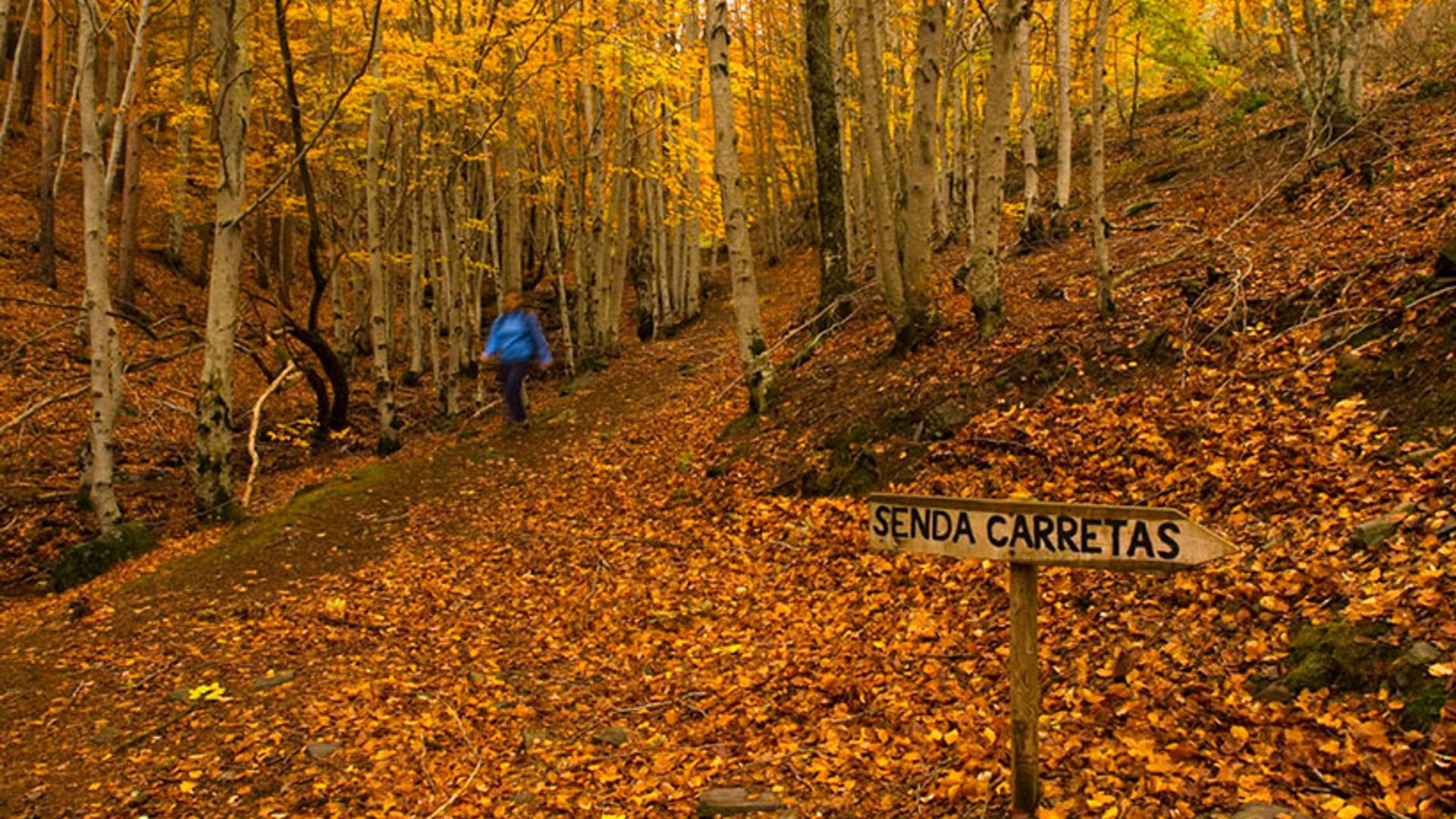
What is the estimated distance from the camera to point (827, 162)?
11664 millimetres

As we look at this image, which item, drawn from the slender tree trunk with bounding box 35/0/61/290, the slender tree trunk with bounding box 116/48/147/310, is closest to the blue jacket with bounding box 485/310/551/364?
the slender tree trunk with bounding box 116/48/147/310

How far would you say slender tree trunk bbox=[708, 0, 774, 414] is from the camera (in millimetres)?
9039

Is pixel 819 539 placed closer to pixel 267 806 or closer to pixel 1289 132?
pixel 267 806

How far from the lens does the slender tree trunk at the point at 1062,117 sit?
12.7m

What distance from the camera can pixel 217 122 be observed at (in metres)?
8.96

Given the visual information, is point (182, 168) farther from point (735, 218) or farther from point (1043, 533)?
point (1043, 533)

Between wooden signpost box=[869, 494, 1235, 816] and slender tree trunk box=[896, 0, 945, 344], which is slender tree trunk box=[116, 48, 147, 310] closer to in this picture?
slender tree trunk box=[896, 0, 945, 344]

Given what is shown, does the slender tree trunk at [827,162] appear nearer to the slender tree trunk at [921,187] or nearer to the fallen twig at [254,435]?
the slender tree trunk at [921,187]

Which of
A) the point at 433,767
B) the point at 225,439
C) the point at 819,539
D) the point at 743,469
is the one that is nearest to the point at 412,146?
the point at 225,439

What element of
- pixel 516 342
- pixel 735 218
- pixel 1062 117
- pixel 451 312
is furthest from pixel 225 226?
pixel 1062 117

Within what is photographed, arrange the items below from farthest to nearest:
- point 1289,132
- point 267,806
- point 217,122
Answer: point 1289,132, point 217,122, point 267,806

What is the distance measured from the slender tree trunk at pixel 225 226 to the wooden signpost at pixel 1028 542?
8.69 m

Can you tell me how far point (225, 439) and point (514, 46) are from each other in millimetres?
7697

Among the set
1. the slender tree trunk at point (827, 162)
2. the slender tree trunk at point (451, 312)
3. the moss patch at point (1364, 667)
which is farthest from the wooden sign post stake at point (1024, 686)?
the slender tree trunk at point (451, 312)
